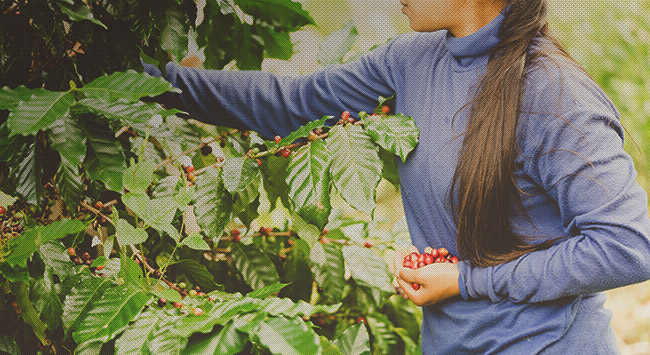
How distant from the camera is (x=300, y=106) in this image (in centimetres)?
114

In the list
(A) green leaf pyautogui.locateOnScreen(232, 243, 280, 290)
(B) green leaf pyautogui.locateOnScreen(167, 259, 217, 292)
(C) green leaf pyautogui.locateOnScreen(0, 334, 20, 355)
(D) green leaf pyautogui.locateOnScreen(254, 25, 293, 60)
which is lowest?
(A) green leaf pyautogui.locateOnScreen(232, 243, 280, 290)

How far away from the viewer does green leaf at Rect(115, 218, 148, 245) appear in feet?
2.53

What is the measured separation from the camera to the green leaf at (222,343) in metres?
0.70

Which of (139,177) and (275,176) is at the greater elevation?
(139,177)

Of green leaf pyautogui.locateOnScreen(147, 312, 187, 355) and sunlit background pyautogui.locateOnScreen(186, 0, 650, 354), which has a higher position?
green leaf pyautogui.locateOnScreen(147, 312, 187, 355)

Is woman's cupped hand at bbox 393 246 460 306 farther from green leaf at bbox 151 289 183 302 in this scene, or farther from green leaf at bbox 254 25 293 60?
green leaf at bbox 254 25 293 60

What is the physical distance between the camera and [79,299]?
0.81m

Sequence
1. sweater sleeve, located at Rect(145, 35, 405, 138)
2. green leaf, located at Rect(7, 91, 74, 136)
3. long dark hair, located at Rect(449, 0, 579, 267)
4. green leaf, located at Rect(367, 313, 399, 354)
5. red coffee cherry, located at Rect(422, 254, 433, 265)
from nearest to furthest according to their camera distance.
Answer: green leaf, located at Rect(7, 91, 74, 136) < long dark hair, located at Rect(449, 0, 579, 267) < red coffee cherry, located at Rect(422, 254, 433, 265) < sweater sleeve, located at Rect(145, 35, 405, 138) < green leaf, located at Rect(367, 313, 399, 354)

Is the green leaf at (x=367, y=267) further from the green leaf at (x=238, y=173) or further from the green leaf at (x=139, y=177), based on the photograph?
the green leaf at (x=139, y=177)

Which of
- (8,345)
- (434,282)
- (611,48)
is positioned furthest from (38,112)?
(611,48)

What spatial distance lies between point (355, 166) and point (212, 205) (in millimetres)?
251

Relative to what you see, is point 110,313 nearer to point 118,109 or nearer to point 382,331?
point 118,109

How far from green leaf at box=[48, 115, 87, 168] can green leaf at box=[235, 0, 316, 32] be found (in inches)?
17.7

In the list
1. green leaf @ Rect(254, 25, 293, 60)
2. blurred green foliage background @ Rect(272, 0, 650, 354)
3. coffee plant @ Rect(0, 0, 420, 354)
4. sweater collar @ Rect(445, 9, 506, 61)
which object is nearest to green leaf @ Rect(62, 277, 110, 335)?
coffee plant @ Rect(0, 0, 420, 354)
